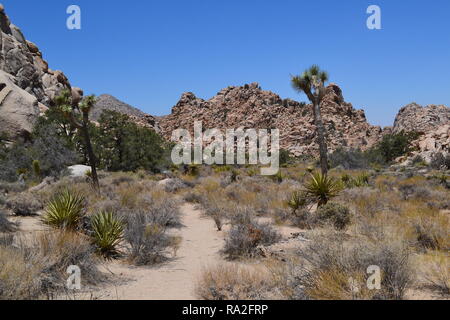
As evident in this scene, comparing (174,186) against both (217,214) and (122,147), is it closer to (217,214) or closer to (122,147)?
(217,214)

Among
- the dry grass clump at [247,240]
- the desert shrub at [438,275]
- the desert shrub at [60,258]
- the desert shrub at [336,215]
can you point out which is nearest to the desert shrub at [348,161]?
the desert shrub at [336,215]

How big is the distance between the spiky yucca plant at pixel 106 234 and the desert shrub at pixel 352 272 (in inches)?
165

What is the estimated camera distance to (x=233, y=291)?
4.84 m

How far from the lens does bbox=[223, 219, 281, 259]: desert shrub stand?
740cm

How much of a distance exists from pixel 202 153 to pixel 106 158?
17.6 m

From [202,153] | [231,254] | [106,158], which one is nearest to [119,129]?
[106,158]

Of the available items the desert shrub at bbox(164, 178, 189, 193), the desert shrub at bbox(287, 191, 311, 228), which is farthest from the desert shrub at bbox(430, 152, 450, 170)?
the desert shrub at bbox(287, 191, 311, 228)

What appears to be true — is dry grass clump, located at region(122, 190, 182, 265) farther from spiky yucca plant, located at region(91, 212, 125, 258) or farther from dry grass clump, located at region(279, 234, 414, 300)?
dry grass clump, located at region(279, 234, 414, 300)

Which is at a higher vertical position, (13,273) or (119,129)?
(119,129)

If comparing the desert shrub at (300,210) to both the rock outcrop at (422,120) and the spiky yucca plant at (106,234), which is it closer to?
the spiky yucca plant at (106,234)

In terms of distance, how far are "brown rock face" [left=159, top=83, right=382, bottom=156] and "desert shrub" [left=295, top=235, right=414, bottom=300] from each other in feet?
197

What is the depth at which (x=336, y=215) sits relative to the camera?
9.30m
